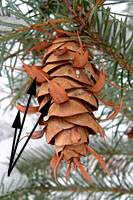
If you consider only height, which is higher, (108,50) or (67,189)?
(108,50)

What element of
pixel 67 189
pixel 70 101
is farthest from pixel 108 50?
pixel 67 189

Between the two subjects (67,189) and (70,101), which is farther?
(67,189)

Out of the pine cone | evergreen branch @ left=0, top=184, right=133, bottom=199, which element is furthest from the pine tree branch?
evergreen branch @ left=0, top=184, right=133, bottom=199

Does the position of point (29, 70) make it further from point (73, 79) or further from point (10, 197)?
point (10, 197)

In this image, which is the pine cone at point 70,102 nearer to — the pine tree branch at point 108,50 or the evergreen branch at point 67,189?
the pine tree branch at point 108,50

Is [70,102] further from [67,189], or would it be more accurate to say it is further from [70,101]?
[67,189]

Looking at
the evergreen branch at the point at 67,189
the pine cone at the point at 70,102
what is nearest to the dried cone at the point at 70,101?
the pine cone at the point at 70,102

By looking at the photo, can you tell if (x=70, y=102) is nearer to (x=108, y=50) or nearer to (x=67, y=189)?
(x=108, y=50)

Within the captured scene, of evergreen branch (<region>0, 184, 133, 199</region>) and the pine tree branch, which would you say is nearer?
the pine tree branch

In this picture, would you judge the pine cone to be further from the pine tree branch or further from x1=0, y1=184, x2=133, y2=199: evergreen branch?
x1=0, y1=184, x2=133, y2=199: evergreen branch
